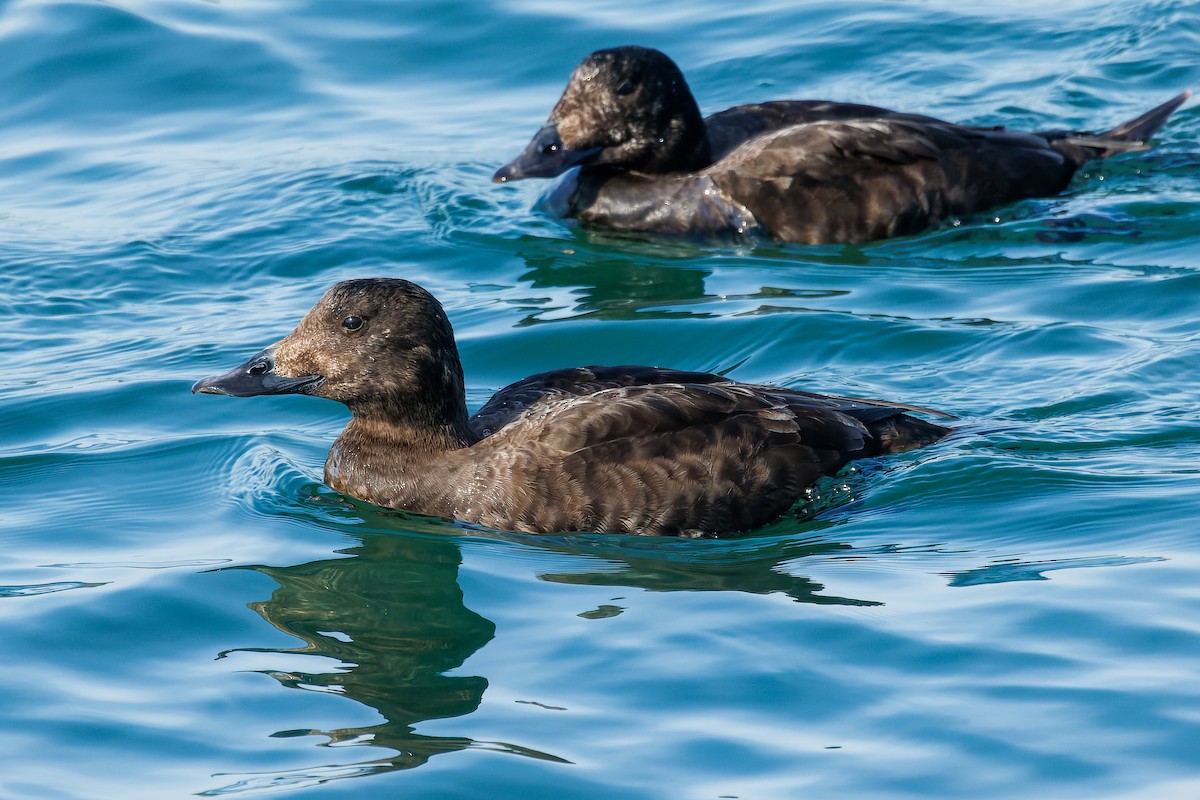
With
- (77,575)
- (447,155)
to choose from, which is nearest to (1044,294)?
(447,155)

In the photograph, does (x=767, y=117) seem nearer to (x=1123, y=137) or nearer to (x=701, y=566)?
(x=1123, y=137)

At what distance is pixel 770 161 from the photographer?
10961mm

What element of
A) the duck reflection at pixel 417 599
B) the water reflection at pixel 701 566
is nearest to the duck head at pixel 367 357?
the duck reflection at pixel 417 599

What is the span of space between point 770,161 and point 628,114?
1.07 m

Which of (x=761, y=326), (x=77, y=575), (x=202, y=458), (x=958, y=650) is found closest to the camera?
(x=958, y=650)

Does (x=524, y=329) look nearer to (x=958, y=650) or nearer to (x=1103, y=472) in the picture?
(x=1103, y=472)

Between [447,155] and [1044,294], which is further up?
[447,155]

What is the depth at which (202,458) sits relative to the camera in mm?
8367

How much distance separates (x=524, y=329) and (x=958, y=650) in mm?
4145

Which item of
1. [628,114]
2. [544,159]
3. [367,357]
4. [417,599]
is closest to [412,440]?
[367,357]

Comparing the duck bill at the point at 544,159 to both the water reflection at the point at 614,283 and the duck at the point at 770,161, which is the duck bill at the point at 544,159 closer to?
the duck at the point at 770,161

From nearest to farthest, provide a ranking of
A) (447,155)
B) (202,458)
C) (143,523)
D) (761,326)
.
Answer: (143,523)
(202,458)
(761,326)
(447,155)

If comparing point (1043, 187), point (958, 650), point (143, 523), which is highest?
point (1043, 187)

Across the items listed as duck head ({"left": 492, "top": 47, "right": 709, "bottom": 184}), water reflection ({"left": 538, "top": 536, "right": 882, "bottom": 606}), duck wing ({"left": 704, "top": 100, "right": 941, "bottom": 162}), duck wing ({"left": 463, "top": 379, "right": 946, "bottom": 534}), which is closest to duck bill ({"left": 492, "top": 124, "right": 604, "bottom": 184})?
duck head ({"left": 492, "top": 47, "right": 709, "bottom": 184})
